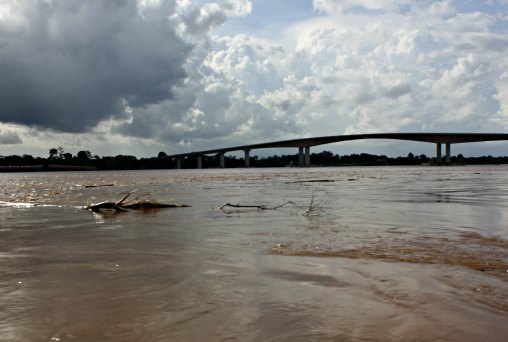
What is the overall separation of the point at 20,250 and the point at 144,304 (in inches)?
167

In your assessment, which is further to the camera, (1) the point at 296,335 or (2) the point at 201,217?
(2) the point at 201,217

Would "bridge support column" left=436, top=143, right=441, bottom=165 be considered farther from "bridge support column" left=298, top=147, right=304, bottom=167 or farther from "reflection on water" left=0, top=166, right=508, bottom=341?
"reflection on water" left=0, top=166, right=508, bottom=341

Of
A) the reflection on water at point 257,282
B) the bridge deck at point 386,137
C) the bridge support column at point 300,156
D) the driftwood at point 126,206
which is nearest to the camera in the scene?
the reflection on water at point 257,282

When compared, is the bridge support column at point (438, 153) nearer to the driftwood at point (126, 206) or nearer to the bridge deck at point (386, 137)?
the bridge deck at point (386, 137)

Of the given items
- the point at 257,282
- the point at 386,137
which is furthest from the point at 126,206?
the point at 386,137

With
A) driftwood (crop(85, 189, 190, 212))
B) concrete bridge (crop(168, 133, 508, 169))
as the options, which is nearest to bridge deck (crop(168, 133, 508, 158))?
concrete bridge (crop(168, 133, 508, 169))

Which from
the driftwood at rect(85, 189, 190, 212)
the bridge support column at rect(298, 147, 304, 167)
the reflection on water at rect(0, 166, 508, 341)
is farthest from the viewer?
the bridge support column at rect(298, 147, 304, 167)

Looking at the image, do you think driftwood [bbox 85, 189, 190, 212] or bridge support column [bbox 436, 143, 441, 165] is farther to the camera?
bridge support column [bbox 436, 143, 441, 165]

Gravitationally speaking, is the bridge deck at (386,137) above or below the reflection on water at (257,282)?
above

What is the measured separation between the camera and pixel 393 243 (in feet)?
25.8

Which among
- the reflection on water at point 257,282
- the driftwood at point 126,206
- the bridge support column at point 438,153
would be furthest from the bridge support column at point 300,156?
the reflection on water at point 257,282

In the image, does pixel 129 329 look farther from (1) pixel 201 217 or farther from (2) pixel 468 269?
(1) pixel 201 217

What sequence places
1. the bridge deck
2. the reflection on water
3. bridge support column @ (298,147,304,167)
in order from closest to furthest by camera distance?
the reflection on water → the bridge deck → bridge support column @ (298,147,304,167)

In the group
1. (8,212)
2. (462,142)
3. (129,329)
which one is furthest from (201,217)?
(462,142)
